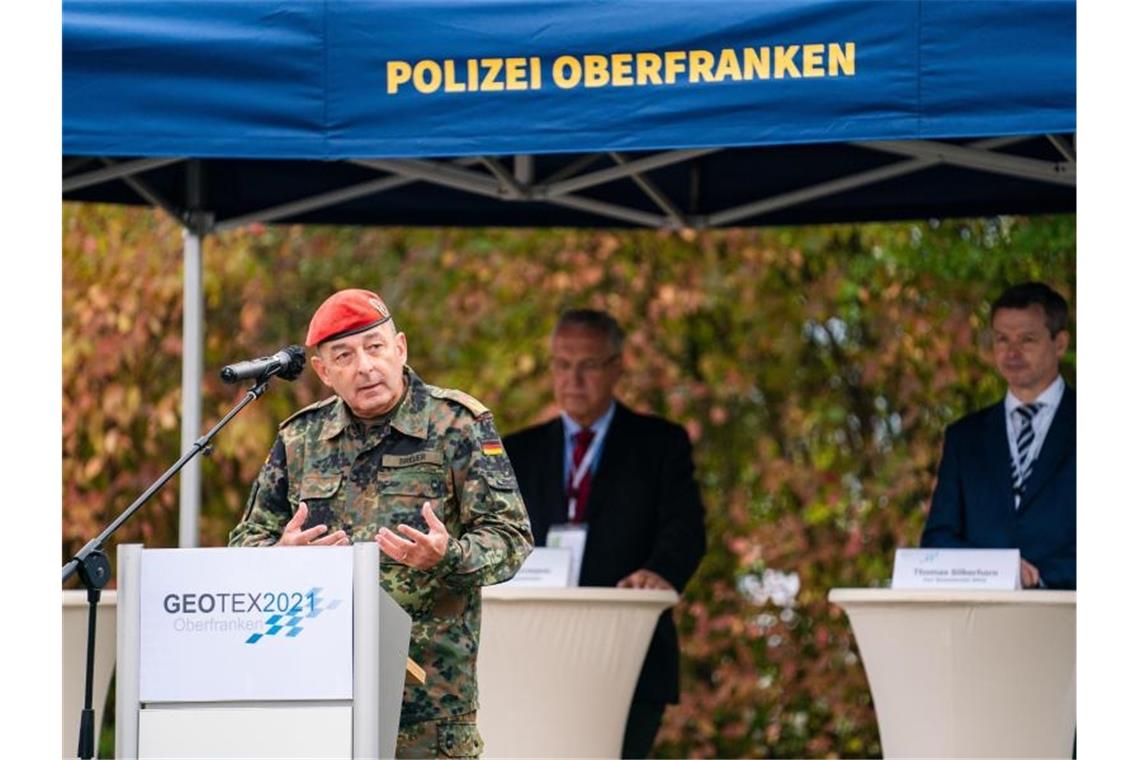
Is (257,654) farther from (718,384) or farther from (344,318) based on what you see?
(718,384)

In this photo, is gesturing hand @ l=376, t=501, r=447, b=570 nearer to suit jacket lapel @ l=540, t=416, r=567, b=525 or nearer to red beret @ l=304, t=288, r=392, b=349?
red beret @ l=304, t=288, r=392, b=349

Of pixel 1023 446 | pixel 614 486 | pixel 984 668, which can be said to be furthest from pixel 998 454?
pixel 614 486

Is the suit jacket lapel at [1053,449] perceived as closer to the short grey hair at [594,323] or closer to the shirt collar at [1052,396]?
the shirt collar at [1052,396]

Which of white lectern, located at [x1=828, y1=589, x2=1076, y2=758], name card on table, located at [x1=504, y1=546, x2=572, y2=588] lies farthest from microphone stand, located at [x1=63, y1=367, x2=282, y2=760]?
white lectern, located at [x1=828, y1=589, x2=1076, y2=758]

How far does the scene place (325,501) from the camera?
16.7ft

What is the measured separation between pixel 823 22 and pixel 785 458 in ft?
19.4

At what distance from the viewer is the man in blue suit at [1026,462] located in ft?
22.9

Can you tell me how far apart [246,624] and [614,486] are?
3.41 m

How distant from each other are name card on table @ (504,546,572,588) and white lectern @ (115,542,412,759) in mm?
2526

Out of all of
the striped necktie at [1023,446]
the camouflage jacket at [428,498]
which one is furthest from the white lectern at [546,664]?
the camouflage jacket at [428,498]

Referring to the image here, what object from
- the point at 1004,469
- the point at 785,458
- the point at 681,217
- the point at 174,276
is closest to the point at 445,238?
the point at 174,276

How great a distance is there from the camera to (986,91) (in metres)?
5.76

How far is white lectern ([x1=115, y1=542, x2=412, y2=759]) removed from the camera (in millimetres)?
4504

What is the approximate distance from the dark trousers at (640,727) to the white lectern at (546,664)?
0.77 m
